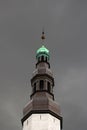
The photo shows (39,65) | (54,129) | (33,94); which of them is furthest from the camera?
(39,65)

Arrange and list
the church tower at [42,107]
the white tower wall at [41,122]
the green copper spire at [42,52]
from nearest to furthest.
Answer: the white tower wall at [41,122], the church tower at [42,107], the green copper spire at [42,52]

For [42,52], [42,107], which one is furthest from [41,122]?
[42,52]

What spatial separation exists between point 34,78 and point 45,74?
1.41m

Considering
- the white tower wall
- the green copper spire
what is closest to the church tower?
the white tower wall

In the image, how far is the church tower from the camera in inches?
2146

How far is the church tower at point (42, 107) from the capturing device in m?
54.5

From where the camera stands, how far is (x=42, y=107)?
55.5 meters

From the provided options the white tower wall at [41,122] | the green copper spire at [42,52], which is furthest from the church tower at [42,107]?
the green copper spire at [42,52]

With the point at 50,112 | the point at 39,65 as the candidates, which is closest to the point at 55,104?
the point at 50,112

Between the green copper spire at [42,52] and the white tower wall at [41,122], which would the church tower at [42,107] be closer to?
the white tower wall at [41,122]

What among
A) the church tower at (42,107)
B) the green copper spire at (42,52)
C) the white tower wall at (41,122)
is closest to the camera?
the white tower wall at (41,122)

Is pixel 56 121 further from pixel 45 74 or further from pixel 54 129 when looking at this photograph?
pixel 45 74

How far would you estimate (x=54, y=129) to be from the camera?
54.3 m

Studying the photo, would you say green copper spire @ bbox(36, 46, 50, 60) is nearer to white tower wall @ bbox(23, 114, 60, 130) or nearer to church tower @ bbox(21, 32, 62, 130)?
church tower @ bbox(21, 32, 62, 130)
